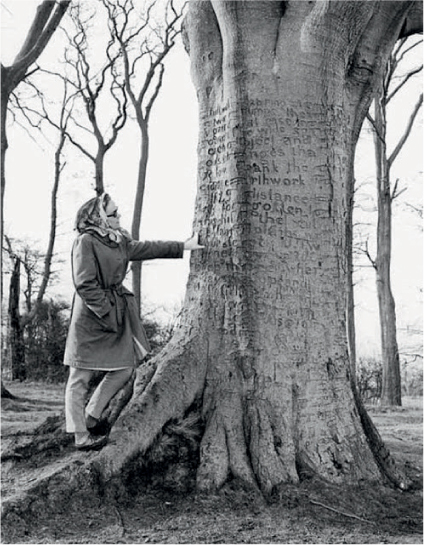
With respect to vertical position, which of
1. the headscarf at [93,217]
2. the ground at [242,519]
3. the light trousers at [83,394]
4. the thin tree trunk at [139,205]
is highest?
the thin tree trunk at [139,205]

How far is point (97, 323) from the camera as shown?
15.1 feet

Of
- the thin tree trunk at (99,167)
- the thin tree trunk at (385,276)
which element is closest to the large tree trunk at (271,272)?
the thin tree trunk at (385,276)

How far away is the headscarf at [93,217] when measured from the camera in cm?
470

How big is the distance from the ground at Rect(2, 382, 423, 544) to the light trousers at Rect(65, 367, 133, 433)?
26cm

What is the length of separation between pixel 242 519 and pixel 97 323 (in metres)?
1.55

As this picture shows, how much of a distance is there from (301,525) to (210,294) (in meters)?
1.69

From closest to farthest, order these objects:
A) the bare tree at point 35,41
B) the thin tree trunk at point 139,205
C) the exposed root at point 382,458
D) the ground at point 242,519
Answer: the ground at point 242,519
the exposed root at point 382,458
the bare tree at point 35,41
the thin tree trunk at point 139,205

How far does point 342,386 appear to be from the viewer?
5.00 metres

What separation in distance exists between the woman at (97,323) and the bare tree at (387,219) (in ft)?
37.7

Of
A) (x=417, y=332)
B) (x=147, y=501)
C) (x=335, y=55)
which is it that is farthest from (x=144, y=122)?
(x=147, y=501)

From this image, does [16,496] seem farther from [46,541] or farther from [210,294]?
[210,294]

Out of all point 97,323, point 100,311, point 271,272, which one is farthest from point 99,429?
point 271,272

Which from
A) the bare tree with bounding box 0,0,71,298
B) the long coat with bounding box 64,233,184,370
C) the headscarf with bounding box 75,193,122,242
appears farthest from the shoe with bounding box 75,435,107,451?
the bare tree with bounding box 0,0,71,298

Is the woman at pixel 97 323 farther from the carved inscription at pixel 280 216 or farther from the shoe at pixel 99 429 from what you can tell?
the carved inscription at pixel 280 216
